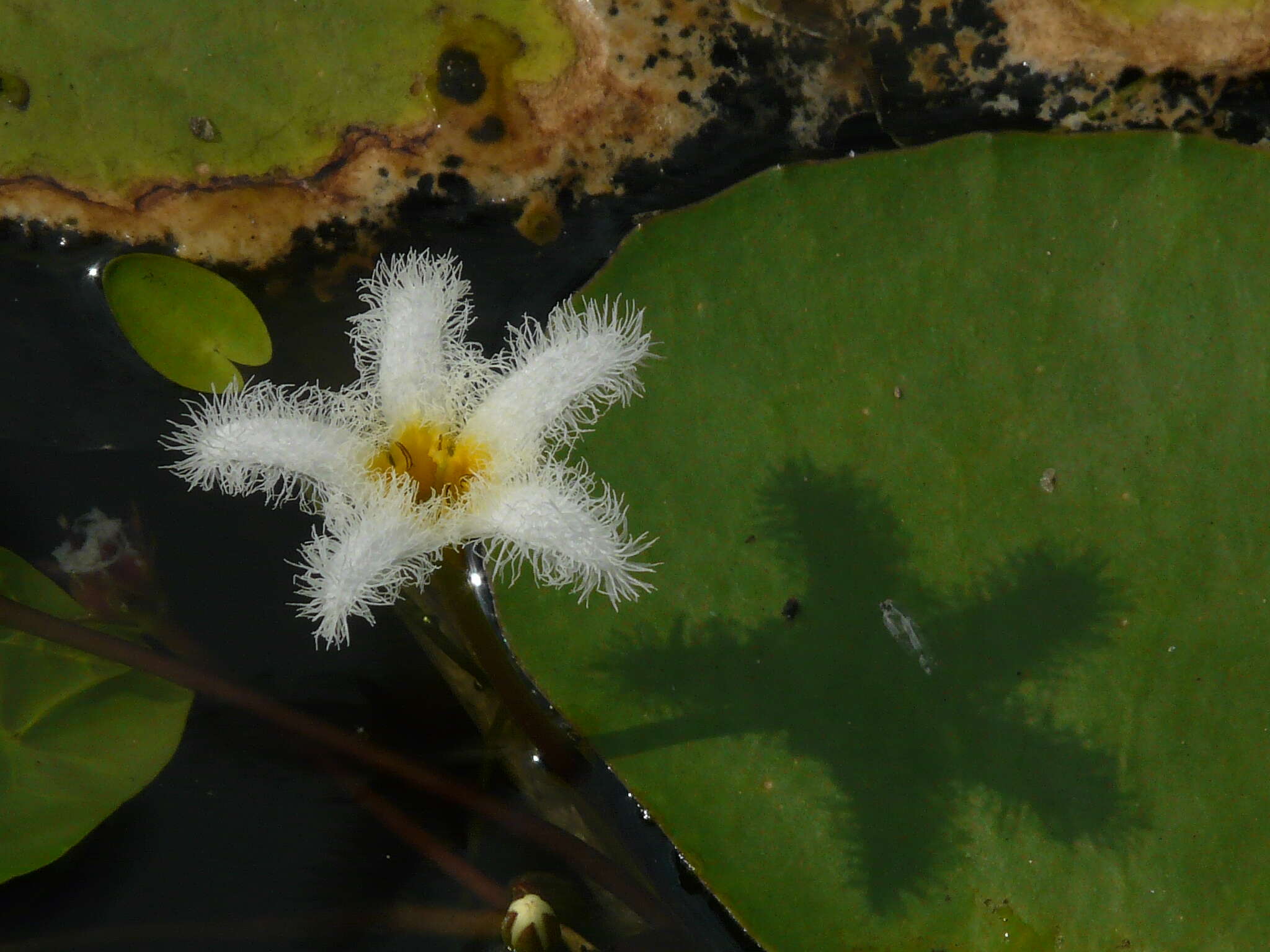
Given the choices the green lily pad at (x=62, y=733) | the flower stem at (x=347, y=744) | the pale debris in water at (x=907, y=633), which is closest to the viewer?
the pale debris in water at (x=907, y=633)

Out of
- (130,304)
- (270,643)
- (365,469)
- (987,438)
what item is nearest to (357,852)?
(270,643)

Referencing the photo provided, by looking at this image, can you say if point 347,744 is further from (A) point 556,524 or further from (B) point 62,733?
(A) point 556,524

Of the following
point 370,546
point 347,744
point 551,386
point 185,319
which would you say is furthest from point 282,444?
point 347,744

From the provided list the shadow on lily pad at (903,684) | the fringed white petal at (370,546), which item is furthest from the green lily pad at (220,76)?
the shadow on lily pad at (903,684)

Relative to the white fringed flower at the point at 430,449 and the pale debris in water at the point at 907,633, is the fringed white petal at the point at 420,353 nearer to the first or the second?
the white fringed flower at the point at 430,449

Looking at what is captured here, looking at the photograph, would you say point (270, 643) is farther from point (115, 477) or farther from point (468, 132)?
point (468, 132)

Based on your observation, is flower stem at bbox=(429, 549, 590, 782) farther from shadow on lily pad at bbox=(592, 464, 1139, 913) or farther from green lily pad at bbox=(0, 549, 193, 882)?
green lily pad at bbox=(0, 549, 193, 882)
